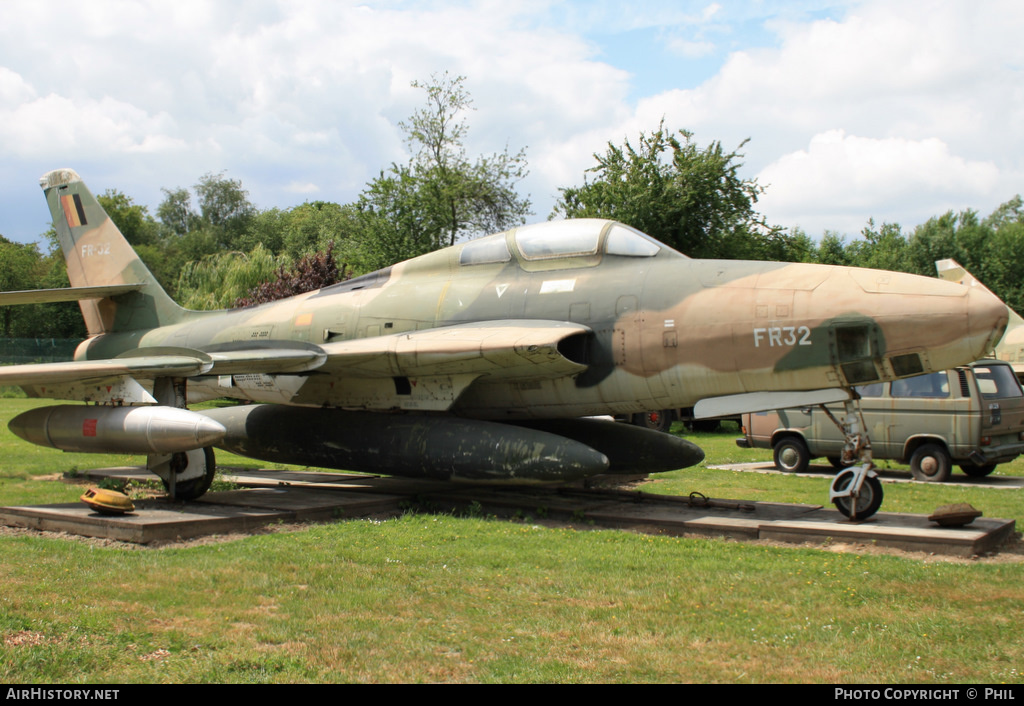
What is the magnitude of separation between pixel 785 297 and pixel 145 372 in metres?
7.34

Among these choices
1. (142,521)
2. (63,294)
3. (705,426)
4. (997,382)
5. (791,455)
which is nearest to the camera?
(142,521)

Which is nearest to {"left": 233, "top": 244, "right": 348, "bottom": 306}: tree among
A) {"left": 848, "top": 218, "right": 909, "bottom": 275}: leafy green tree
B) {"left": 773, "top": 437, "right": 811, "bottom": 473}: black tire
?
{"left": 773, "top": 437, "right": 811, "bottom": 473}: black tire

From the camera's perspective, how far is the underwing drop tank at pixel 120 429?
8.70 m

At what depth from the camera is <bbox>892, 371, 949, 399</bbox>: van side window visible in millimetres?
13996

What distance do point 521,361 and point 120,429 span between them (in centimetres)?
462

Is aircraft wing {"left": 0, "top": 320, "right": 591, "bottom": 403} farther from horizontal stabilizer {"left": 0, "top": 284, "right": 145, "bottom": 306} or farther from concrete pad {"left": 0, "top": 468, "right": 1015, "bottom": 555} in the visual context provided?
horizontal stabilizer {"left": 0, "top": 284, "right": 145, "bottom": 306}

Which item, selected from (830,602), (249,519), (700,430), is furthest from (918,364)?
(700,430)

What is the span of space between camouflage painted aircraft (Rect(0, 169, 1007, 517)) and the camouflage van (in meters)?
5.70

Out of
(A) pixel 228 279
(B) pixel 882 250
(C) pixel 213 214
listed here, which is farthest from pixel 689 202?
(C) pixel 213 214

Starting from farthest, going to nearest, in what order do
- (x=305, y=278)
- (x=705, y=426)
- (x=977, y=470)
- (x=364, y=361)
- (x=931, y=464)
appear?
(x=305, y=278) → (x=705, y=426) → (x=977, y=470) → (x=931, y=464) → (x=364, y=361)

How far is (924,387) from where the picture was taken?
46.8 ft

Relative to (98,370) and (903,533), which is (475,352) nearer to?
(98,370)

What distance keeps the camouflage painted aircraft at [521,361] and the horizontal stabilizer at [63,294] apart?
3.5 inches

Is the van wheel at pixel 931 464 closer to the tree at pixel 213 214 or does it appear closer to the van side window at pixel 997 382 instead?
the van side window at pixel 997 382
